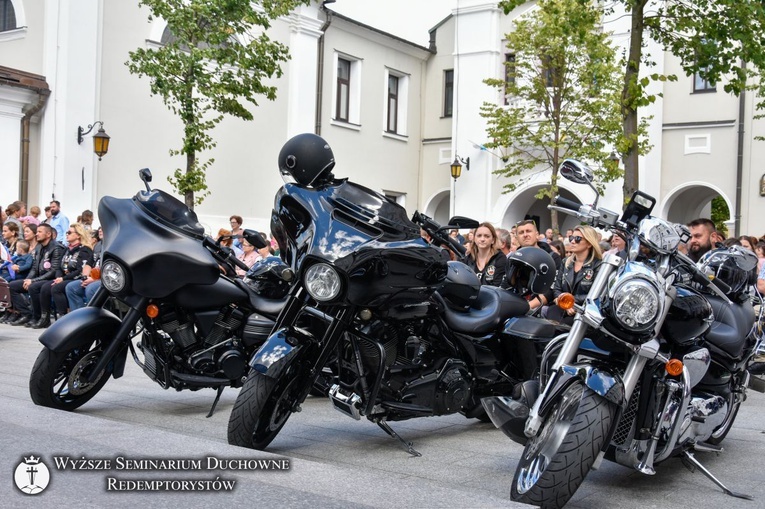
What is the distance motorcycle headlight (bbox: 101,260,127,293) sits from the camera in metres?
6.24

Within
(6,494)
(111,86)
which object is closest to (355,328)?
(6,494)

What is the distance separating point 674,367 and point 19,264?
12.1 m

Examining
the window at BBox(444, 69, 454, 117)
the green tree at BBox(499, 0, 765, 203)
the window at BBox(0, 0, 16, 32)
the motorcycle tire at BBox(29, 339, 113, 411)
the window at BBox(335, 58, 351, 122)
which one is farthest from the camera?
the window at BBox(444, 69, 454, 117)

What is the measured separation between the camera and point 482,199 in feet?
93.1

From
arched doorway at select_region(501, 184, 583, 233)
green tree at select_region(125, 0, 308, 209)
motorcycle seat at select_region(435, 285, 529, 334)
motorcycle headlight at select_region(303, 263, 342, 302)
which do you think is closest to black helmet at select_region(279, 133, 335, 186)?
motorcycle headlight at select_region(303, 263, 342, 302)

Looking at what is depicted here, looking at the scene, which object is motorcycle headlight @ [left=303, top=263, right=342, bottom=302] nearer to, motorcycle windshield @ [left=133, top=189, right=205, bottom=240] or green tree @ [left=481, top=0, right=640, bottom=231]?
motorcycle windshield @ [left=133, top=189, right=205, bottom=240]

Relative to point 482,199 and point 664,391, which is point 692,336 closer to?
point 664,391

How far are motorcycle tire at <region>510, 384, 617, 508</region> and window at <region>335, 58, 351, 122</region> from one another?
23886 millimetres

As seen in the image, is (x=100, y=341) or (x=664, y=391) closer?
(x=664, y=391)

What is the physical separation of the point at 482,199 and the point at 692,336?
2387 centimetres

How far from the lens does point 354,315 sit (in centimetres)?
540

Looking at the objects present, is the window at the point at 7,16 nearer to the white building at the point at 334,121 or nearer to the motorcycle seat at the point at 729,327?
the white building at the point at 334,121

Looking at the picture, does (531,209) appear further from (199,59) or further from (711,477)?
(711,477)

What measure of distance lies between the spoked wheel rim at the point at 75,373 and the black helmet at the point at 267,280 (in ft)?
3.83
